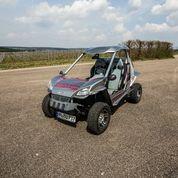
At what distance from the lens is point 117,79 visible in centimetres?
686

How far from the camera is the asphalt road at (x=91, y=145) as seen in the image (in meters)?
3.90

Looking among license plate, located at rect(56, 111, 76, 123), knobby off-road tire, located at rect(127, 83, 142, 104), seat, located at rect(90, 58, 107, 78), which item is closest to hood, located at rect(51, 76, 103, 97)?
Answer: license plate, located at rect(56, 111, 76, 123)

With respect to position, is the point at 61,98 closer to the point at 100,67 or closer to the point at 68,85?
the point at 68,85

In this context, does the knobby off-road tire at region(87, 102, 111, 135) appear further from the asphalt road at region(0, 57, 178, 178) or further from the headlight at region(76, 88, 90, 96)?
the headlight at region(76, 88, 90, 96)

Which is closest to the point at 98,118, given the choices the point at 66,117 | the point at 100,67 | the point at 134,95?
the point at 66,117

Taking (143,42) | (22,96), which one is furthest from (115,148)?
(143,42)

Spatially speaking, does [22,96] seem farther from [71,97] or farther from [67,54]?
[67,54]

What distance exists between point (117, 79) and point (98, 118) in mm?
1956

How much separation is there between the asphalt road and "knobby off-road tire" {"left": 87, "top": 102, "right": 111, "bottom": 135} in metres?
0.15

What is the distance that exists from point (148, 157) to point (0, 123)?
12.0ft

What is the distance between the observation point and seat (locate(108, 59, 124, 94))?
265 inches

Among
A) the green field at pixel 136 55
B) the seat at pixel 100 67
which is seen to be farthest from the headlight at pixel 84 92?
the green field at pixel 136 55

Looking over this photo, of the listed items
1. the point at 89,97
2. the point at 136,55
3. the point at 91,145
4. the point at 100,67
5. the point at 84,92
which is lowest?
the point at 91,145

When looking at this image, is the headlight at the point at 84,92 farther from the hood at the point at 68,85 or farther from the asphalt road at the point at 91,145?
the asphalt road at the point at 91,145
